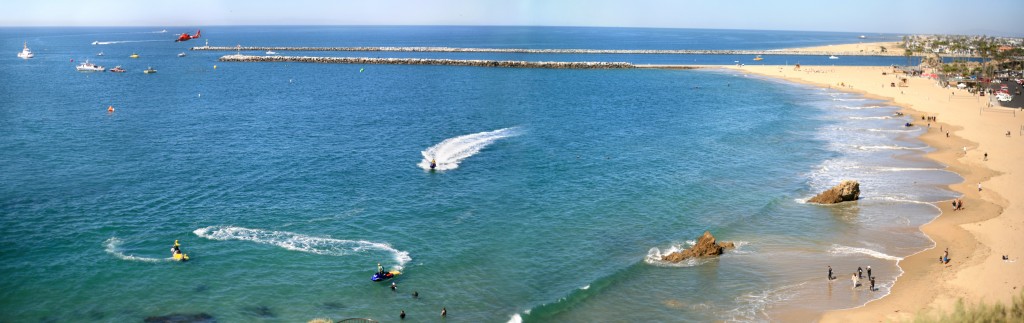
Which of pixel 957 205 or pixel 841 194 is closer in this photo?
pixel 957 205

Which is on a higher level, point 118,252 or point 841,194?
point 118,252

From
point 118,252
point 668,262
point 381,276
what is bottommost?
point 668,262

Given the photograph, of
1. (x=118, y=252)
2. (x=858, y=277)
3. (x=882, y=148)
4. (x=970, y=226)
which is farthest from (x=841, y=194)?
(x=118, y=252)

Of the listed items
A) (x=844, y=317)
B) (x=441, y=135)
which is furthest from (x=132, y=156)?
(x=844, y=317)

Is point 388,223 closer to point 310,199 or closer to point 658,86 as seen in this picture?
point 310,199

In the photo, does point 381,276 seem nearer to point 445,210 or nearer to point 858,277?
point 445,210

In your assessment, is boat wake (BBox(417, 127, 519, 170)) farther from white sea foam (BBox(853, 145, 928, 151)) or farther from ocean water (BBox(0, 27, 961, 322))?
white sea foam (BBox(853, 145, 928, 151))

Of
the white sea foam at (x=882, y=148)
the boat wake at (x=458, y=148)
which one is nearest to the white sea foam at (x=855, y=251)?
the boat wake at (x=458, y=148)

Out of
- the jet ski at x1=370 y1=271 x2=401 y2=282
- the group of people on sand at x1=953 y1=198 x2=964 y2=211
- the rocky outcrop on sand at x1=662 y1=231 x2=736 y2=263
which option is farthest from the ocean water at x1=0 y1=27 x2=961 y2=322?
the group of people on sand at x1=953 y1=198 x2=964 y2=211
